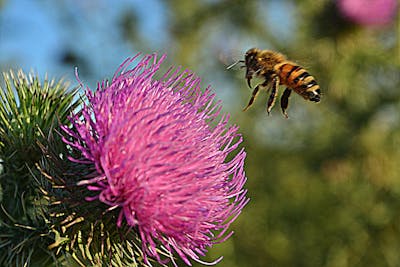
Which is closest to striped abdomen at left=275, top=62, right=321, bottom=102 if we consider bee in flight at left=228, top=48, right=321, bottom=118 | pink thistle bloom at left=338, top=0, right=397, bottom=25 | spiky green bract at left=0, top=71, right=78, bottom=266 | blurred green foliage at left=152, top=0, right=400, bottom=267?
bee in flight at left=228, top=48, right=321, bottom=118

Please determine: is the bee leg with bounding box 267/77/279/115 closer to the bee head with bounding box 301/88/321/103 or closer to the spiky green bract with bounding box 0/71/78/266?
the bee head with bounding box 301/88/321/103

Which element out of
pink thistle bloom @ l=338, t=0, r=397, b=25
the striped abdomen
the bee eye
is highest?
pink thistle bloom @ l=338, t=0, r=397, b=25

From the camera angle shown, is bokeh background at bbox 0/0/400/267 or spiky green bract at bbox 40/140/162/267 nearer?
spiky green bract at bbox 40/140/162/267

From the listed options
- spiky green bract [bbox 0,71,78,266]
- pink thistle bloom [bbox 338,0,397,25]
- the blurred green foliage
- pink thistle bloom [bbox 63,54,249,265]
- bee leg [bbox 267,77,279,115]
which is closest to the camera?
pink thistle bloom [bbox 63,54,249,265]

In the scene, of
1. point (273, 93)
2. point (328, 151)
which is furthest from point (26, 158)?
point (328, 151)

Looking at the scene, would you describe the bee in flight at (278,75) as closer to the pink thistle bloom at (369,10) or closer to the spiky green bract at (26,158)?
the spiky green bract at (26,158)

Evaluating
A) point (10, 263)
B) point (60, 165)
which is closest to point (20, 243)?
point (10, 263)

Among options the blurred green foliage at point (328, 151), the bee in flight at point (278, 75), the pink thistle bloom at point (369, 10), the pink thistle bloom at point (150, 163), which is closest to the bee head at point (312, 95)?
the bee in flight at point (278, 75)
